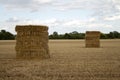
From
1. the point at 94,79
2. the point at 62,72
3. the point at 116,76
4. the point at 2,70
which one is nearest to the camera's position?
the point at 94,79

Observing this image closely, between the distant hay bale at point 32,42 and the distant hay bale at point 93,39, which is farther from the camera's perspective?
the distant hay bale at point 93,39

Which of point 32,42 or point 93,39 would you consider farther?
point 93,39

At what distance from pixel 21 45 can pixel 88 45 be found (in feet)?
52.1

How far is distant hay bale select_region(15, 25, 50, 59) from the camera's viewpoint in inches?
621

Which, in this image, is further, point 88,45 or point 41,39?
point 88,45

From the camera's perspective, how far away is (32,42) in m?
15.8

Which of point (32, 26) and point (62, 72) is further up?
point (32, 26)

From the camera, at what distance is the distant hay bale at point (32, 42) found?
621 inches

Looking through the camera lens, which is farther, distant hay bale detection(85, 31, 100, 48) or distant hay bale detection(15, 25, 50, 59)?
distant hay bale detection(85, 31, 100, 48)

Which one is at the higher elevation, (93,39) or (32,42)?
(32,42)

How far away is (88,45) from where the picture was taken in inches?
1227

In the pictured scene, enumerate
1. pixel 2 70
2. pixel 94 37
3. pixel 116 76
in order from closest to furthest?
pixel 116 76 < pixel 2 70 < pixel 94 37

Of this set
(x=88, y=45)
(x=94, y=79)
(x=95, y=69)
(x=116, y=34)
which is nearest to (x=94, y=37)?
(x=88, y=45)

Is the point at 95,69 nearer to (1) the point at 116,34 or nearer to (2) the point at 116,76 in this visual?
(2) the point at 116,76
